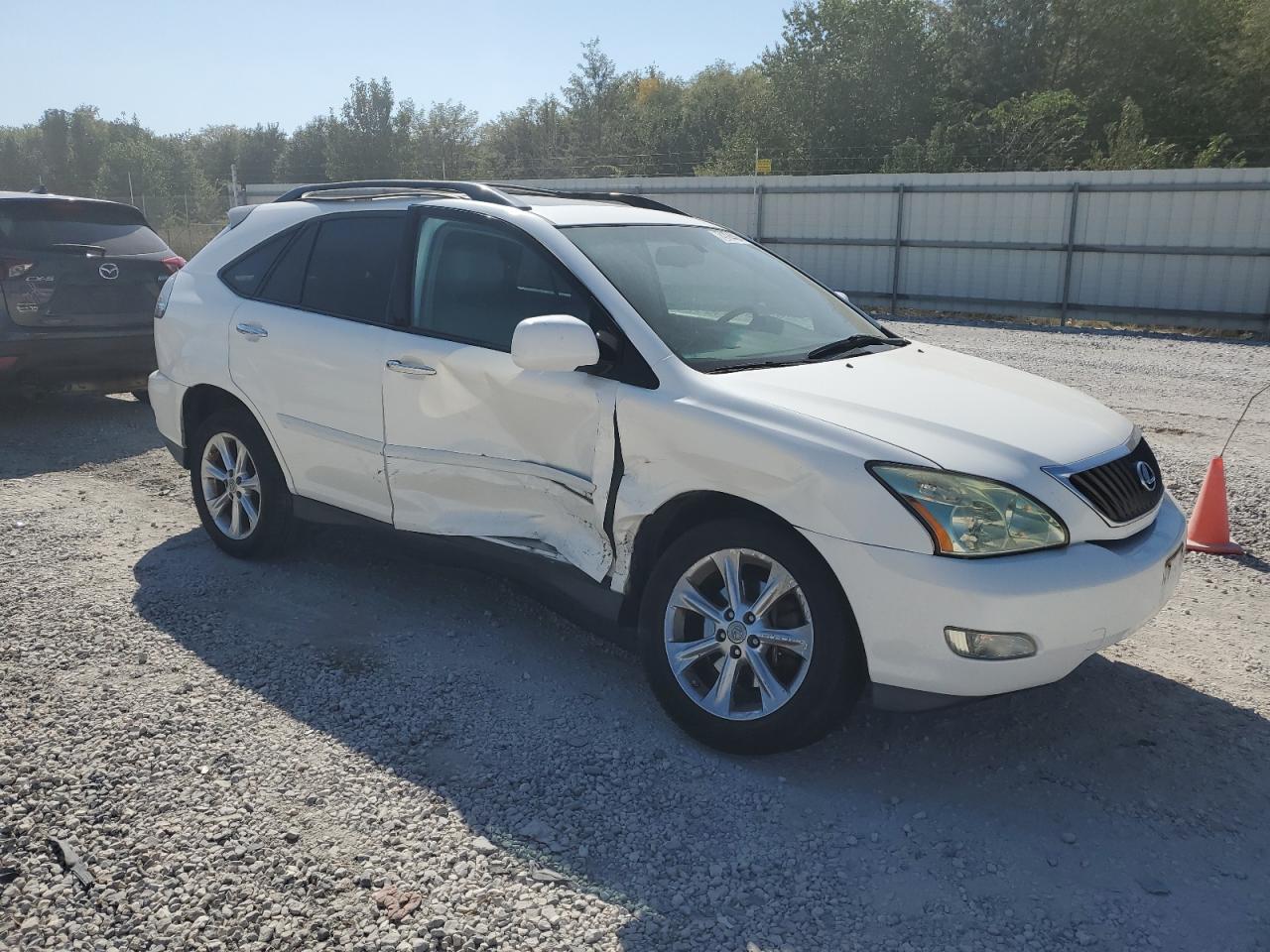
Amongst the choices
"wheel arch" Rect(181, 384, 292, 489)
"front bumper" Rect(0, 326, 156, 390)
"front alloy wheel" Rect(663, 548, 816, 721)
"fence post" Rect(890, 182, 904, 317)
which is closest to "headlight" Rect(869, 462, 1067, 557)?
"front alloy wheel" Rect(663, 548, 816, 721)

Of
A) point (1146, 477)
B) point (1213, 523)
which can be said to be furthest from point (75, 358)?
point (1213, 523)

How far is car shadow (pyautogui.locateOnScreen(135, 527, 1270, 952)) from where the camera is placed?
2.75 metres

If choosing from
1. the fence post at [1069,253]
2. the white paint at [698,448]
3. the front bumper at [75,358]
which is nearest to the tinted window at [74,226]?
the front bumper at [75,358]

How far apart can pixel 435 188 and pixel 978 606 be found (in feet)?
10.0

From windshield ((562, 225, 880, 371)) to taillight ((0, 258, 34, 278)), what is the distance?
5491 millimetres

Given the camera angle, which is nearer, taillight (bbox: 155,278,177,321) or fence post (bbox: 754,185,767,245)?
taillight (bbox: 155,278,177,321)

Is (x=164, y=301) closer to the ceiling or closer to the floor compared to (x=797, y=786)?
closer to the ceiling

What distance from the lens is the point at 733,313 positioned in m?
4.12

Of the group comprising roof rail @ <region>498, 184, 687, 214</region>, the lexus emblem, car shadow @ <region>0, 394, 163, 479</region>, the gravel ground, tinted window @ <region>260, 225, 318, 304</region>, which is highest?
roof rail @ <region>498, 184, 687, 214</region>

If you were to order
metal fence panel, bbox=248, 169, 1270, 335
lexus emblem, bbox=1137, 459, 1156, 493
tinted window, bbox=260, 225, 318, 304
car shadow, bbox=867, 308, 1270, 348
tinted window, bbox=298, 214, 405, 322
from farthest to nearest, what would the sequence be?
metal fence panel, bbox=248, 169, 1270, 335
car shadow, bbox=867, 308, 1270, 348
tinted window, bbox=260, 225, 318, 304
tinted window, bbox=298, 214, 405, 322
lexus emblem, bbox=1137, 459, 1156, 493

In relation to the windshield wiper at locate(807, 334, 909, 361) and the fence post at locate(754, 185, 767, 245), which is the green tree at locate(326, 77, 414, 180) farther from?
the windshield wiper at locate(807, 334, 909, 361)

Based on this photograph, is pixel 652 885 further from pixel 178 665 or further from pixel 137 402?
pixel 137 402

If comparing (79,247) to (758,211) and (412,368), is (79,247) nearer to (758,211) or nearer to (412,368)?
(412,368)

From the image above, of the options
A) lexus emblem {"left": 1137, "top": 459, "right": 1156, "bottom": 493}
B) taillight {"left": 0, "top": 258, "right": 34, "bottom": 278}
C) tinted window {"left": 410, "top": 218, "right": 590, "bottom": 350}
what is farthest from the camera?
taillight {"left": 0, "top": 258, "right": 34, "bottom": 278}
